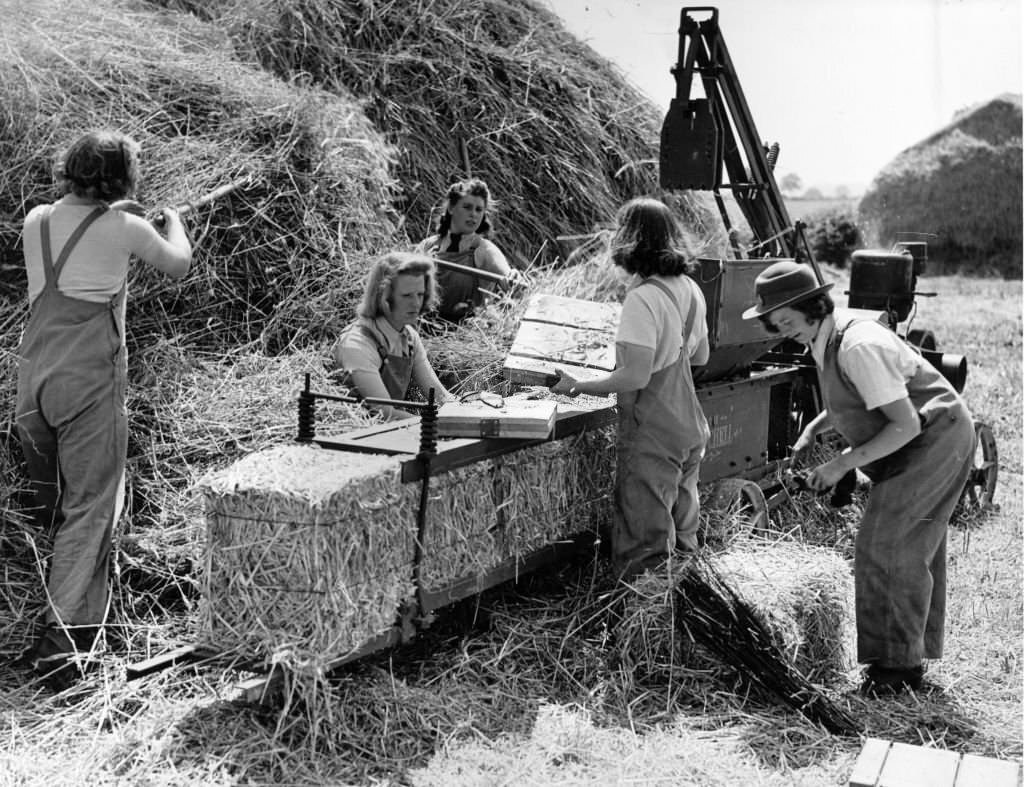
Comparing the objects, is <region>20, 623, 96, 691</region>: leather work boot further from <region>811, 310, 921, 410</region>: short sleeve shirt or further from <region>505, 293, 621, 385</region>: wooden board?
<region>811, 310, 921, 410</region>: short sleeve shirt

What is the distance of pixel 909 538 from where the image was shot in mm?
4832

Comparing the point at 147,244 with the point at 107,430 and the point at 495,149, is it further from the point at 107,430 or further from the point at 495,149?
the point at 495,149

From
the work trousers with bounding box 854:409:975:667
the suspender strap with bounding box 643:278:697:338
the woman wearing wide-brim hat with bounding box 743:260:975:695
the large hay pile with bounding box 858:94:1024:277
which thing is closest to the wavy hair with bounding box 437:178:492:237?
the suspender strap with bounding box 643:278:697:338

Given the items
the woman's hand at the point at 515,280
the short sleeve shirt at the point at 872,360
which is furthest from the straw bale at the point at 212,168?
the short sleeve shirt at the point at 872,360

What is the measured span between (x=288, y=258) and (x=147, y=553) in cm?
235

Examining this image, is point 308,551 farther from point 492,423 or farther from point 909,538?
point 909,538

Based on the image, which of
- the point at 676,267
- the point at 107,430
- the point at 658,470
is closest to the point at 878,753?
the point at 658,470

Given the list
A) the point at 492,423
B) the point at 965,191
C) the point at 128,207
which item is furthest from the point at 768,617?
the point at 965,191

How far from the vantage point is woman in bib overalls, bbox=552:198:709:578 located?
191 inches

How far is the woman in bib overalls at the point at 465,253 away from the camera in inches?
276

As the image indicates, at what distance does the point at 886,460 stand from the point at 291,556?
8.33 feet

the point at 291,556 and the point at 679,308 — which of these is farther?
the point at 679,308

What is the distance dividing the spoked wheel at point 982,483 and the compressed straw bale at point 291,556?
17.6 feet

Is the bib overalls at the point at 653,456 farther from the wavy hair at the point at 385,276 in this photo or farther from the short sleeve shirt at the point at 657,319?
the wavy hair at the point at 385,276
